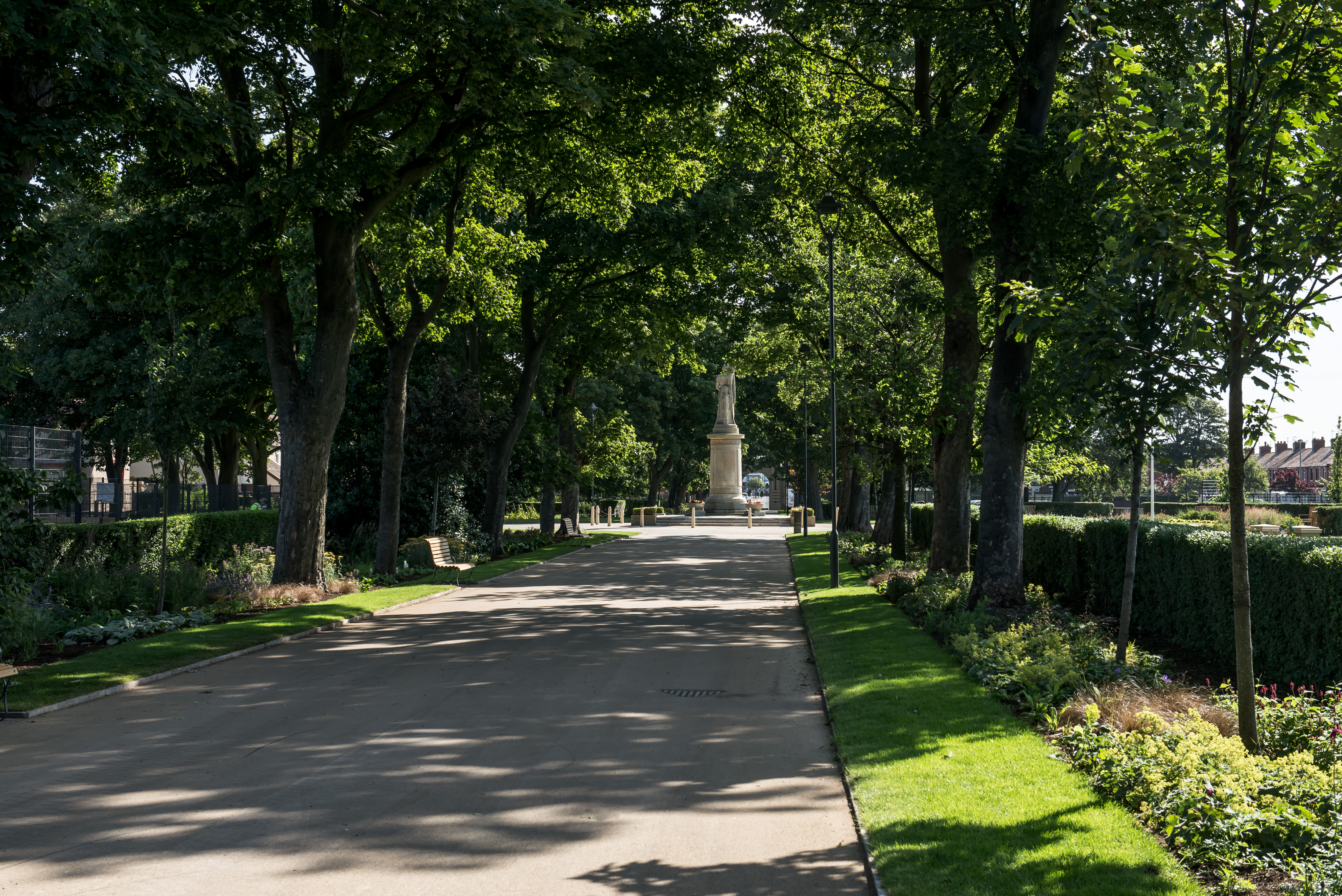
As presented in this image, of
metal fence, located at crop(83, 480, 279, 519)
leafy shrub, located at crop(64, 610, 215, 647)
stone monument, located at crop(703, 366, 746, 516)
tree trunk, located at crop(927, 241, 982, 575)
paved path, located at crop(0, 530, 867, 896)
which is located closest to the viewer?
paved path, located at crop(0, 530, 867, 896)

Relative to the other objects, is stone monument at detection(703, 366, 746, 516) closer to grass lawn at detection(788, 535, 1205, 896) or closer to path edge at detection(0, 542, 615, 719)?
path edge at detection(0, 542, 615, 719)

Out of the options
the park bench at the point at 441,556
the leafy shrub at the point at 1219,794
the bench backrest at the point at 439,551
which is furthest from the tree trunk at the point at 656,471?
the leafy shrub at the point at 1219,794

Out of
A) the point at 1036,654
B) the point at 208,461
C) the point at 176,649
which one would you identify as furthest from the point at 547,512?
the point at 1036,654

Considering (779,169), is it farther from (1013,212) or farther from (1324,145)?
(1324,145)

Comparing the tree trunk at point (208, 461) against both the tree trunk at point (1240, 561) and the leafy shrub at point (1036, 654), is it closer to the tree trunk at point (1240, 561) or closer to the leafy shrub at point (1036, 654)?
the leafy shrub at point (1036, 654)

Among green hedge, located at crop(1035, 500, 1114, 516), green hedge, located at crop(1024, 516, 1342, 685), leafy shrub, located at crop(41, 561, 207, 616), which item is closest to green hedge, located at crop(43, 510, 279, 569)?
leafy shrub, located at crop(41, 561, 207, 616)

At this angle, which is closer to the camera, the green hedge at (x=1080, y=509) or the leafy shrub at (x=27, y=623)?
the leafy shrub at (x=27, y=623)

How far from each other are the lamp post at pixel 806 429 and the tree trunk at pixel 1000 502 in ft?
50.6

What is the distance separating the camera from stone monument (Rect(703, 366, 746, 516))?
5972 centimetres

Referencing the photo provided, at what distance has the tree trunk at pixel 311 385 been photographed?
17984mm

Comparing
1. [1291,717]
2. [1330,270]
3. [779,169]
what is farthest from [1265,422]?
[779,169]

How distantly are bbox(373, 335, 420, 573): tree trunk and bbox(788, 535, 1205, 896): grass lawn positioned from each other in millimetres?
13951

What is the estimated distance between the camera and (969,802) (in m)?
6.56

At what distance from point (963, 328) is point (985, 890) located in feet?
48.0
